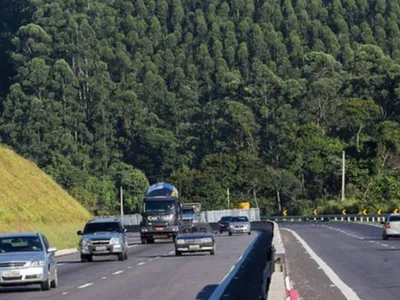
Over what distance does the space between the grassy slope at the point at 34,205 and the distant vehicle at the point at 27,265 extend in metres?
28.0

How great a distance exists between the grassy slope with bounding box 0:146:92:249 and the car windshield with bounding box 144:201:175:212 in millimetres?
4327

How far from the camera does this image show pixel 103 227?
44250 mm

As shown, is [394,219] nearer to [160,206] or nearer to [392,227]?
[392,227]

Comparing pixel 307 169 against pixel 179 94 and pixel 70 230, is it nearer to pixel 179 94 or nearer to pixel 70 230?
pixel 179 94

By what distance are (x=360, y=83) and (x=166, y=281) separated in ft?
436

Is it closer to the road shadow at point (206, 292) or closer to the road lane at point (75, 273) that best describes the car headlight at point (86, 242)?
the road lane at point (75, 273)

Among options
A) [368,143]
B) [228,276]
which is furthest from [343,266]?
[368,143]

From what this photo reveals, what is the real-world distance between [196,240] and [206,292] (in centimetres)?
1913

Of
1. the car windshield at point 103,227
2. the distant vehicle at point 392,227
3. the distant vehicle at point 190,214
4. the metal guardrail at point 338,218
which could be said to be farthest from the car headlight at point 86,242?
the metal guardrail at point 338,218

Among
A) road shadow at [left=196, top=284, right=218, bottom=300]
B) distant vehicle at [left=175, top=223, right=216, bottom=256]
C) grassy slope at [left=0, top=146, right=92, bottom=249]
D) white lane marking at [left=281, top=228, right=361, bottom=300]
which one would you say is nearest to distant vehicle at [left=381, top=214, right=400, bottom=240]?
distant vehicle at [left=175, top=223, right=216, bottom=256]

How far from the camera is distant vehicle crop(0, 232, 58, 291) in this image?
2781 cm

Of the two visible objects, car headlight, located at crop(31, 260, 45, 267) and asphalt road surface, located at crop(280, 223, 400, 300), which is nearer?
asphalt road surface, located at crop(280, 223, 400, 300)

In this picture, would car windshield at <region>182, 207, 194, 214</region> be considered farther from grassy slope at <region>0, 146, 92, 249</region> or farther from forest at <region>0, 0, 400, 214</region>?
forest at <region>0, 0, 400, 214</region>

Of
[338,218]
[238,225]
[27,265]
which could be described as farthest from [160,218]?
[338,218]
